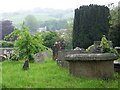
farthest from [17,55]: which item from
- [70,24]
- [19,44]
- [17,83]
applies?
[70,24]

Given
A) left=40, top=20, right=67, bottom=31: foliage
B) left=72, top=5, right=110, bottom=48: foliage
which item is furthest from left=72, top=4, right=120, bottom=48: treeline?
left=40, top=20, right=67, bottom=31: foliage

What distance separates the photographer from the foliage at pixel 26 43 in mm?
11805

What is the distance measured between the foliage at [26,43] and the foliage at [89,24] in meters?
4.97

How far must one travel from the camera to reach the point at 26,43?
11.9 m

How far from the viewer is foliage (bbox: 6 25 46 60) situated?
1180cm

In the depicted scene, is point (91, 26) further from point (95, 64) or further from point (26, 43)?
point (95, 64)

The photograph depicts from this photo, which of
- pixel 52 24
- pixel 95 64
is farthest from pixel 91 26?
pixel 95 64

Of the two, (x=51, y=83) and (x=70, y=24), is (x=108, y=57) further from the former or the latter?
(x=70, y=24)

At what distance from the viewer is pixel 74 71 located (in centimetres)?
656

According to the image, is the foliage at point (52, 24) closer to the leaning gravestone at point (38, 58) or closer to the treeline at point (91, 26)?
the treeline at point (91, 26)

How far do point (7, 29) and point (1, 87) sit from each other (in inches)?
674

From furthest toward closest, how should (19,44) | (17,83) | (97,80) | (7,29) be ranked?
(7,29) → (19,44) → (97,80) → (17,83)

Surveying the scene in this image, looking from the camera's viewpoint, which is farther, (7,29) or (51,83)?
(7,29)

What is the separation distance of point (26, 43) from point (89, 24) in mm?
6539
